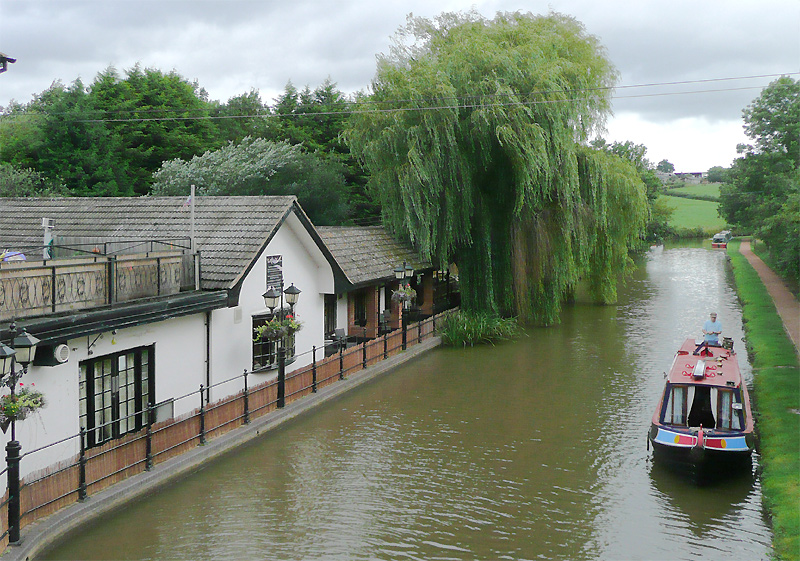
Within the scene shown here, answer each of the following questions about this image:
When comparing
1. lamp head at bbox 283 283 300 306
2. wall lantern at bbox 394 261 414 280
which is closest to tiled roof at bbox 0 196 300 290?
lamp head at bbox 283 283 300 306

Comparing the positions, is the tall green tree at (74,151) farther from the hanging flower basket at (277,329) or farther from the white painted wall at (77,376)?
the white painted wall at (77,376)

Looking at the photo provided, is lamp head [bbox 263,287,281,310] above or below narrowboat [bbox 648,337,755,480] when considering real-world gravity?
above

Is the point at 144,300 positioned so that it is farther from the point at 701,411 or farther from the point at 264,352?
→ the point at 701,411

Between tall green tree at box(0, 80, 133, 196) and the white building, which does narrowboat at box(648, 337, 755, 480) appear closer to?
the white building

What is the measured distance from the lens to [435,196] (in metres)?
27.0

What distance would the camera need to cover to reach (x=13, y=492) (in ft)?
31.4

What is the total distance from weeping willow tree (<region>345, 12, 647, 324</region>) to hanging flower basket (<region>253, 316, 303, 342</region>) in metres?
10.2

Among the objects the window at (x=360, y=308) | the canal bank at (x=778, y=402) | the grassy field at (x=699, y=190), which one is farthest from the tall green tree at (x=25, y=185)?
the grassy field at (x=699, y=190)

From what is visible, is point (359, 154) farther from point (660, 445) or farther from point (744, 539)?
point (744, 539)

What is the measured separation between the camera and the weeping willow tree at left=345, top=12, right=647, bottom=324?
2634cm

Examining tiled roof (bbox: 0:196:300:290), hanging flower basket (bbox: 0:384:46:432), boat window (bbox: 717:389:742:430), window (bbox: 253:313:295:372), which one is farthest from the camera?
window (bbox: 253:313:295:372)

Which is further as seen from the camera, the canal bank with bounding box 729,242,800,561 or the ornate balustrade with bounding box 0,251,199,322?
the ornate balustrade with bounding box 0,251,199,322

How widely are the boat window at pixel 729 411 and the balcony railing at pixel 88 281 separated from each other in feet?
34.4

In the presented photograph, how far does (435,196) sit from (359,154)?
11.9 feet
